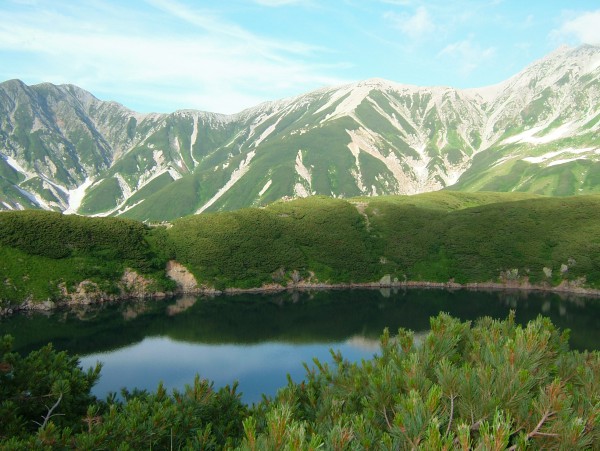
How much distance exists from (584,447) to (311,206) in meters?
103

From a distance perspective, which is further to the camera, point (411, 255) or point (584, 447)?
point (411, 255)

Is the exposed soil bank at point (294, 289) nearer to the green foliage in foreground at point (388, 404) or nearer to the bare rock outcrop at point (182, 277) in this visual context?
the bare rock outcrop at point (182, 277)

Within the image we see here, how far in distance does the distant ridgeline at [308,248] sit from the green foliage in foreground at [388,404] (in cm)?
6873

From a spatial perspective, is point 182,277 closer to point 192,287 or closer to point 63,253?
point 192,287

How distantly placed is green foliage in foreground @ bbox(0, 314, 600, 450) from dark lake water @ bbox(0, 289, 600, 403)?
25610 mm

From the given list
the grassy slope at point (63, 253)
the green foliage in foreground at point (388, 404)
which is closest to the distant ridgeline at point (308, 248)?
the grassy slope at point (63, 253)

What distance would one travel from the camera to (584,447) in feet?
19.1

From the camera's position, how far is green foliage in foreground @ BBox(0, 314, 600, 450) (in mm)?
5961

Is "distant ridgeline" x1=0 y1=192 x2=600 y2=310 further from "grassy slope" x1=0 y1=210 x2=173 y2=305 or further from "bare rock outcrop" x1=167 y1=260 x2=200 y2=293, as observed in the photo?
"bare rock outcrop" x1=167 y1=260 x2=200 y2=293

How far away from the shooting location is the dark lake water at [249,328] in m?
43.0

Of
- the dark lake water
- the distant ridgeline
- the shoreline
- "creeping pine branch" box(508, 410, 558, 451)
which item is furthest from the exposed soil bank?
"creeping pine branch" box(508, 410, 558, 451)

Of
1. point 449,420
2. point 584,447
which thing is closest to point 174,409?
point 449,420

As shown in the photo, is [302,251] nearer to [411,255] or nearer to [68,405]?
[411,255]

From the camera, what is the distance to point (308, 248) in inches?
3829
